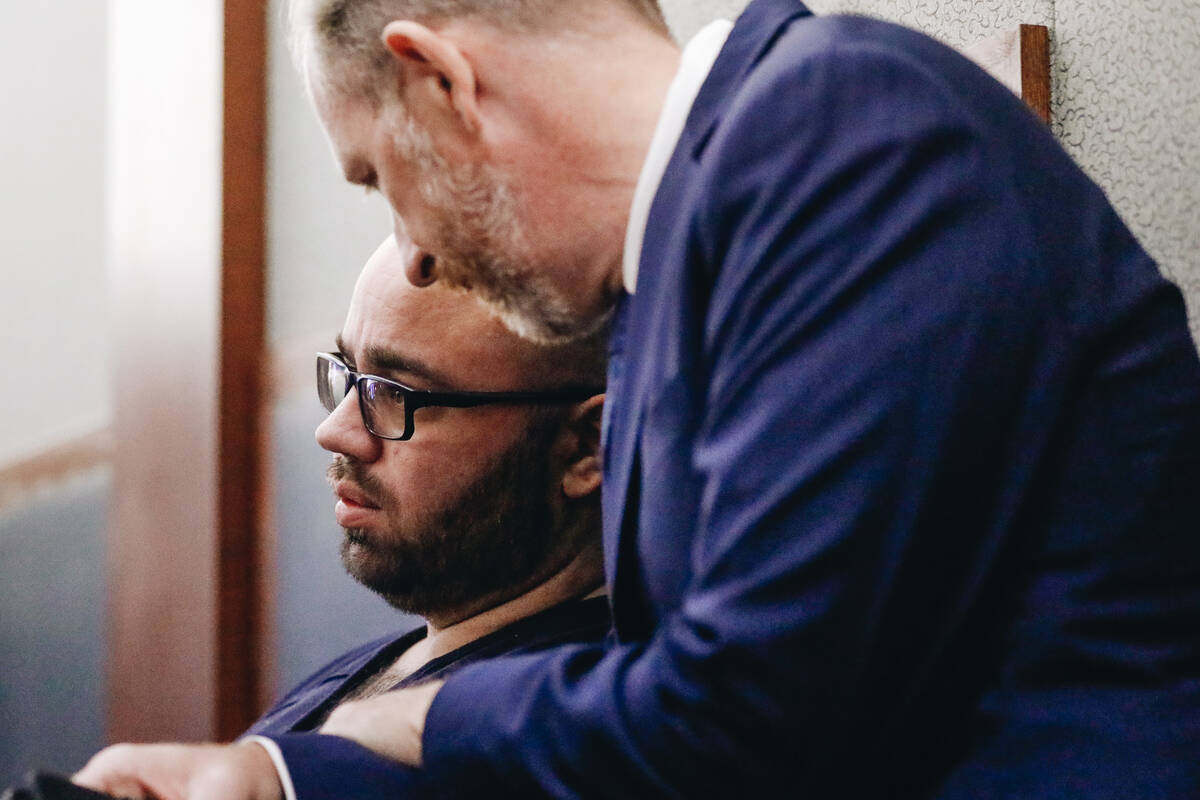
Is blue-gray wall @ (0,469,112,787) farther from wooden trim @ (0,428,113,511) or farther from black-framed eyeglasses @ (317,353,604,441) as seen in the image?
black-framed eyeglasses @ (317,353,604,441)

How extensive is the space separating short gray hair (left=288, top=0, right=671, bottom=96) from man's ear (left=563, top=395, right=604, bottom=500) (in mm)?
510

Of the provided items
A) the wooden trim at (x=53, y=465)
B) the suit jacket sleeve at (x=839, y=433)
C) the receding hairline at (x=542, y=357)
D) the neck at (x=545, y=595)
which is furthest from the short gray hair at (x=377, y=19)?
the wooden trim at (x=53, y=465)

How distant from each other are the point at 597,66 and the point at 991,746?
53 centimetres

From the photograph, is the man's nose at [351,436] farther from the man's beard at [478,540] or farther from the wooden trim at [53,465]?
the wooden trim at [53,465]

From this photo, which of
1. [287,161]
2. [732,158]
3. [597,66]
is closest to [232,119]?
[287,161]

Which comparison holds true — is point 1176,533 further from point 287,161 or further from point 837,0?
point 287,161

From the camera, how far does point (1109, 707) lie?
2.37ft

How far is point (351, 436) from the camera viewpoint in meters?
1.46

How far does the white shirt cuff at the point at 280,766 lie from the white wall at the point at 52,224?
2.43 meters

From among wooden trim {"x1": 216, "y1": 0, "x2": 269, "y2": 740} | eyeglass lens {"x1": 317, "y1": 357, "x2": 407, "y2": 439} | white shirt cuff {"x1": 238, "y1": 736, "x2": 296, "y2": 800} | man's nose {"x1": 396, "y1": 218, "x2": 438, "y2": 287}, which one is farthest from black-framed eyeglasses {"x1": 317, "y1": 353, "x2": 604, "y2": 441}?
wooden trim {"x1": 216, "y1": 0, "x2": 269, "y2": 740}

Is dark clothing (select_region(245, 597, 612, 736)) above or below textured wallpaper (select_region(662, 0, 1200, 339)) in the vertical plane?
below

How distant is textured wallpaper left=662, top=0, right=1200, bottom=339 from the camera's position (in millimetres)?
1201

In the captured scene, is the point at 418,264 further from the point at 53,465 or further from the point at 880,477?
the point at 53,465

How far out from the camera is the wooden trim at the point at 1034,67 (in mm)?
1321
